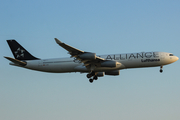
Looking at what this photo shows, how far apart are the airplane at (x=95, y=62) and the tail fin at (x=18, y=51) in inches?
40.0

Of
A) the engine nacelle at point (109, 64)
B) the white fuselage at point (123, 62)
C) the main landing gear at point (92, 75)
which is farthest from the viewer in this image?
the main landing gear at point (92, 75)

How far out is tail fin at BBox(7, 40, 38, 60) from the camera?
60.1 m

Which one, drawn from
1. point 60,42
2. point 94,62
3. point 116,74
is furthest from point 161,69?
point 60,42

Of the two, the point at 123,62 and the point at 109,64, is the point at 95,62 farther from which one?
the point at 123,62

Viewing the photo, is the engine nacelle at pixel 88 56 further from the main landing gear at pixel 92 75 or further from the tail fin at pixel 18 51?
the tail fin at pixel 18 51

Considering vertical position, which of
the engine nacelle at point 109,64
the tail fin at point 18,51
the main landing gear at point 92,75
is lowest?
the main landing gear at point 92,75

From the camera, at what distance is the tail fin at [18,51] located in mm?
60125

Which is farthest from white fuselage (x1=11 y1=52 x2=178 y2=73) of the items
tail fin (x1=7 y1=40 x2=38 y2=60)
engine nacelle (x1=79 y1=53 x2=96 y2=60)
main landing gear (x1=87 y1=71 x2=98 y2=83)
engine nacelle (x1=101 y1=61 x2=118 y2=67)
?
engine nacelle (x1=79 y1=53 x2=96 y2=60)

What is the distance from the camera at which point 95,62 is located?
53281 mm

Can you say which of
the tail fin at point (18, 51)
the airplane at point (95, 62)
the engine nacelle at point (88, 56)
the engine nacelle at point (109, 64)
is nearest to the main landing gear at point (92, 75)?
the airplane at point (95, 62)

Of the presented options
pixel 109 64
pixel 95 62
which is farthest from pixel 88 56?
pixel 109 64

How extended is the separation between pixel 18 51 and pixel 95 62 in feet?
58.5

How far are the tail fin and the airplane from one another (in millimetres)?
1016

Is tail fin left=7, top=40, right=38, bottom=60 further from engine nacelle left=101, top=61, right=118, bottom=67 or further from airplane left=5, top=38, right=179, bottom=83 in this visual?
engine nacelle left=101, top=61, right=118, bottom=67
